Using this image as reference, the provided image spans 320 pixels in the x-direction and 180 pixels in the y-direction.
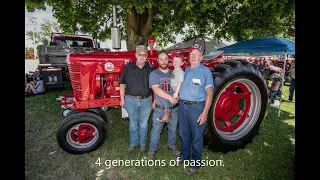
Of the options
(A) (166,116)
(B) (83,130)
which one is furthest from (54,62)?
(A) (166,116)

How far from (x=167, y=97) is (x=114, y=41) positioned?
5.26ft

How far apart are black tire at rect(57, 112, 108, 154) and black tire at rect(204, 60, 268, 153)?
161 centimetres

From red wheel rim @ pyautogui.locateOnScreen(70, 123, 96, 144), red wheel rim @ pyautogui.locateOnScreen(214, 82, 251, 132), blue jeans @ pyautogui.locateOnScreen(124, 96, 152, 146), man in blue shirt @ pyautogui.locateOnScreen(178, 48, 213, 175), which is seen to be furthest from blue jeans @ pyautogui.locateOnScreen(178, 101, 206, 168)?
red wheel rim @ pyautogui.locateOnScreen(70, 123, 96, 144)

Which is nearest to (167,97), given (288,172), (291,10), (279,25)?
(288,172)

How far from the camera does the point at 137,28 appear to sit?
7.03 m

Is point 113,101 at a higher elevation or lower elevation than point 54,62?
lower

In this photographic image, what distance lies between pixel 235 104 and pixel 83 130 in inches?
98.0

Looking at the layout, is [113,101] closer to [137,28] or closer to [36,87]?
[137,28]

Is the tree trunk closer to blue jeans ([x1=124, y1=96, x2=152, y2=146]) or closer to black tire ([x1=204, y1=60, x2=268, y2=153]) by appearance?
blue jeans ([x1=124, y1=96, x2=152, y2=146])

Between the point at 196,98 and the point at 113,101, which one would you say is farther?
the point at 113,101

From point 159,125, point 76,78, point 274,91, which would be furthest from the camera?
point 274,91
